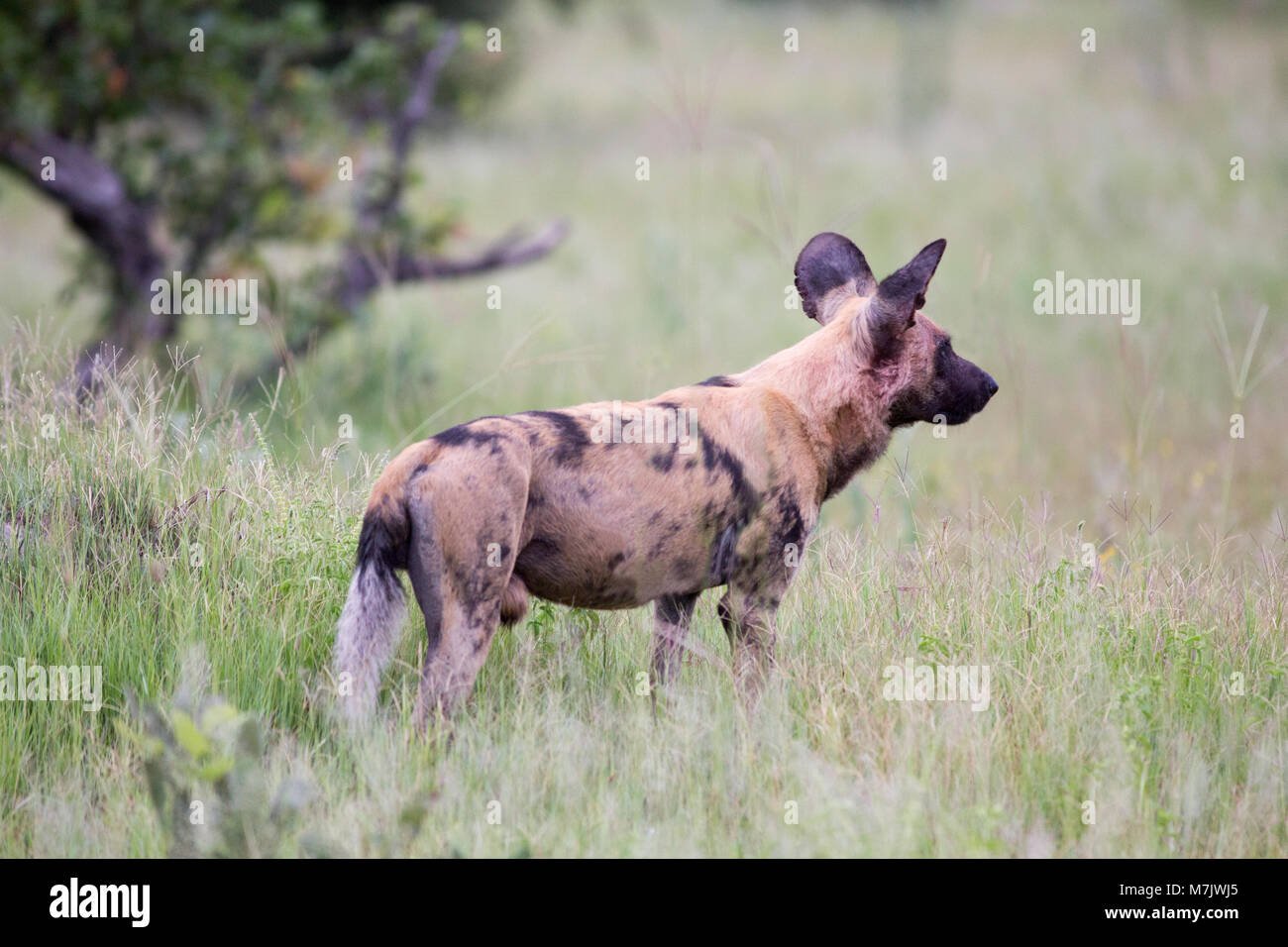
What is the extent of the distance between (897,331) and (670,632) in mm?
1575

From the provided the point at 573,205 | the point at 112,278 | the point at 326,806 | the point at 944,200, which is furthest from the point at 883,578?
the point at 573,205

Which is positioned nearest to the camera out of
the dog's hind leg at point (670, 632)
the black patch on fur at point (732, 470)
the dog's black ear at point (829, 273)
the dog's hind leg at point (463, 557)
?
the dog's hind leg at point (463, 557)

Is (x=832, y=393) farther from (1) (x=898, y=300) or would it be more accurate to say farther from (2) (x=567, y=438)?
(2) (x=567, y=438)

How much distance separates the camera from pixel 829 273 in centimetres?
587

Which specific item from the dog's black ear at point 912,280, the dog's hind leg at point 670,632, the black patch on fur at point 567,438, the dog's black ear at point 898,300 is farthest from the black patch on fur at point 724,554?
the dog's black ear at point 912,280

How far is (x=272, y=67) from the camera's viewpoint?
11.4 meters

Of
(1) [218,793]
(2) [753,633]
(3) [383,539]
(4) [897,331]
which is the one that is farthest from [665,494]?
(1) [218,793]

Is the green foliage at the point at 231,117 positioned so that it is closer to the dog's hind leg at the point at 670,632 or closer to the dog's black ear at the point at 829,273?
the dog's black ear at the point at 829,273

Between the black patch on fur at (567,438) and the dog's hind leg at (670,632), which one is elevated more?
the black patch on fur at (567,438)

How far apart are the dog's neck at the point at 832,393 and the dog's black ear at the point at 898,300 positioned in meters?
0.10

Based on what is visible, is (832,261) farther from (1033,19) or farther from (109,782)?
(1033,19)

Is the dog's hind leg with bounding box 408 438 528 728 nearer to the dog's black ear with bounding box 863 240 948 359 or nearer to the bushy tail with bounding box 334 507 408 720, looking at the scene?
the bushy tail with bounding box 334 507 408 720

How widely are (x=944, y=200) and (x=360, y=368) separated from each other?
9.81 m

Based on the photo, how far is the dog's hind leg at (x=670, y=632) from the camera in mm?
5336
